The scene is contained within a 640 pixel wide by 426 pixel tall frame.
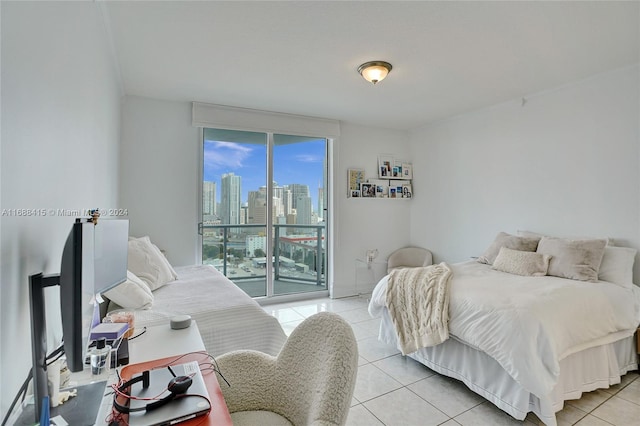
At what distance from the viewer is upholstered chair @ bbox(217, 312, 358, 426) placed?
3.60 feet

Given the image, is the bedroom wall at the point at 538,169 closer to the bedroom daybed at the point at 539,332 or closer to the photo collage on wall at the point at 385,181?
the photo collage on wall at the point at 385,181

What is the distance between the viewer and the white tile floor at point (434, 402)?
1.97 m

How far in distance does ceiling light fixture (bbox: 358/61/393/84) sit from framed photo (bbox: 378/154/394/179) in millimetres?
2229

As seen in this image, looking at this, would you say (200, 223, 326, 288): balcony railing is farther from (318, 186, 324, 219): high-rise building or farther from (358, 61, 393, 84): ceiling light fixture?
(358, 61, 393, 84): ceiling light fixture

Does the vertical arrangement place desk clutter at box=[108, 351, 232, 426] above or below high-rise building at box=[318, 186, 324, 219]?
below

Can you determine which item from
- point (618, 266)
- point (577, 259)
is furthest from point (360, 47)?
point (618, 266)

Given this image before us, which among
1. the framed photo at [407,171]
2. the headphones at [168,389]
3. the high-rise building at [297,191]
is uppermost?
the framed photo at [407,171]

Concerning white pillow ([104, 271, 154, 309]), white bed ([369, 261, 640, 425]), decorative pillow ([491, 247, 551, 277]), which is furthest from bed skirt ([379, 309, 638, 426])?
white pillow ([104, 271, 154, 309])

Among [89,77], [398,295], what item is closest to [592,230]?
[398,295]

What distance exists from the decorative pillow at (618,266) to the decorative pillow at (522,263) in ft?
1.31

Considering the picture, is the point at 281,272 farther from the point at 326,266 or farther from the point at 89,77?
the point at 89,77

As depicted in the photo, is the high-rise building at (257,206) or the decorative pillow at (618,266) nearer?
the decorative pillow at (618,266)

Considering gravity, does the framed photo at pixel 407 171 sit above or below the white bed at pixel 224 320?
above

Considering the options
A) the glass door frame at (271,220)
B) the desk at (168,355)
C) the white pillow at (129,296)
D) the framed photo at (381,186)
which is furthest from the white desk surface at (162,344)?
the framed photo at (381,186)
